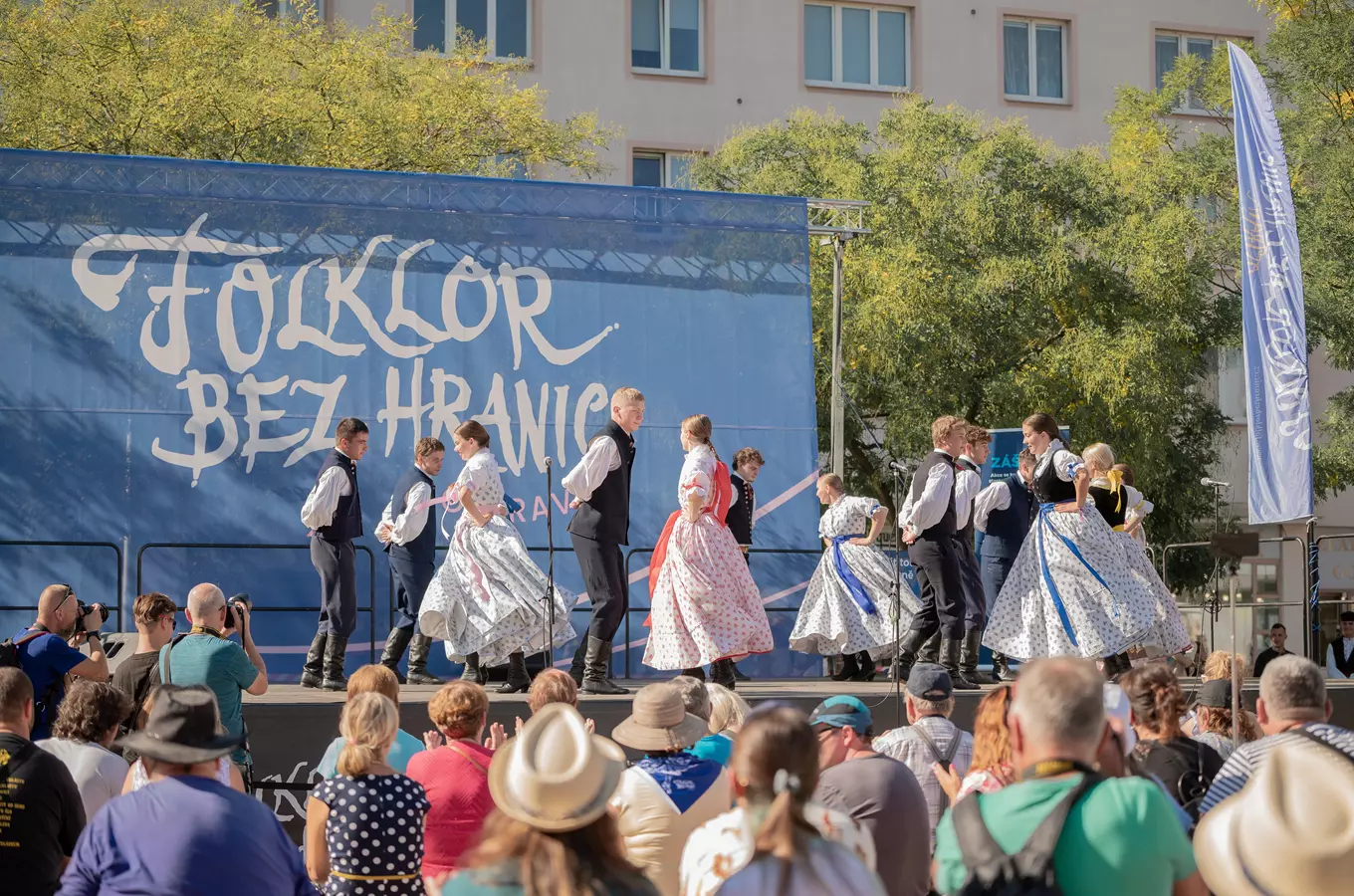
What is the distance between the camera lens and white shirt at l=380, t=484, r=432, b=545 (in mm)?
9156

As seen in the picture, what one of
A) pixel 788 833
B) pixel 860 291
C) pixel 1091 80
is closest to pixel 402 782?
pixel 788 833

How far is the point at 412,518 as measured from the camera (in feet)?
30.0

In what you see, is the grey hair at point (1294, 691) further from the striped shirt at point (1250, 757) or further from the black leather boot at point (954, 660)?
the black leather boot at point (954, 660)

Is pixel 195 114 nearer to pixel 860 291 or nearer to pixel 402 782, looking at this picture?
pixel 860 291

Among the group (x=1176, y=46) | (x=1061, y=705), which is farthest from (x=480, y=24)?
(x=1061, y=705)

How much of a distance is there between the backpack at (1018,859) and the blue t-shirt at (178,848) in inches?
59.0

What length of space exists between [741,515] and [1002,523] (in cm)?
171

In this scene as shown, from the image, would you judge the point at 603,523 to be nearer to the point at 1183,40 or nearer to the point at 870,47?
the point at 870,47

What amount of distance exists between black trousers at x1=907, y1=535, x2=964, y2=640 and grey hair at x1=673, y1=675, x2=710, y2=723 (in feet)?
14.4

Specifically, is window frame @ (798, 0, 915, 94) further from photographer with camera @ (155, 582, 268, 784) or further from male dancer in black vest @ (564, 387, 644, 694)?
photographer with camera @ (155, 582, 268, 784)

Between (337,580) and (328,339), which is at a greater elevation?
(328,339)

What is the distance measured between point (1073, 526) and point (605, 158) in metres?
15.5

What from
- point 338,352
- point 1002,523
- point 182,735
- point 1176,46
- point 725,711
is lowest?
point 725,711

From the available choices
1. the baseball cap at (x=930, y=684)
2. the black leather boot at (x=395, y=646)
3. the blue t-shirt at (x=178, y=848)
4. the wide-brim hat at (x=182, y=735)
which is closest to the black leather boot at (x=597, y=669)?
the black leather boot at (x=395, y=646)
